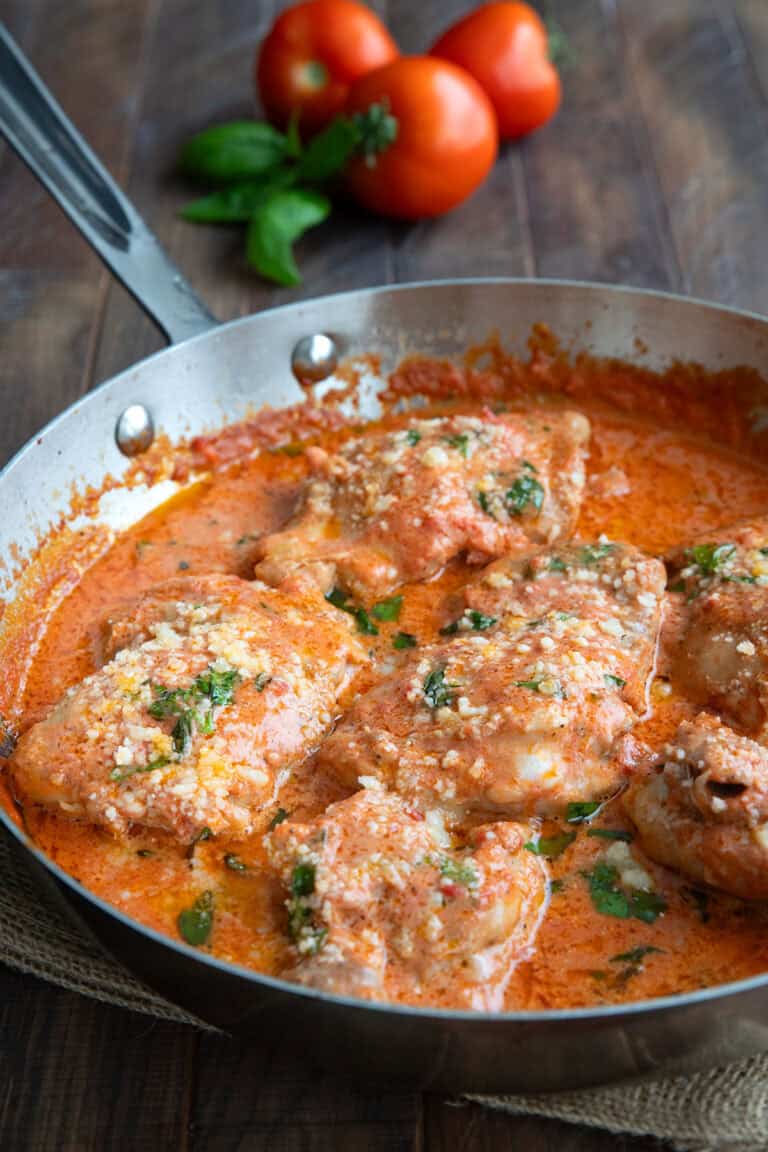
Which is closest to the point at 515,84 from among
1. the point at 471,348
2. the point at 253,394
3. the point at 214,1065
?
the point at 471,348

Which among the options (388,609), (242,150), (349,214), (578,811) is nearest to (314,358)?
(388,609)

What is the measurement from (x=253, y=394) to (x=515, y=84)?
6.55 ft

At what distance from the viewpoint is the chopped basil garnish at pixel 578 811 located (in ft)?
8.94

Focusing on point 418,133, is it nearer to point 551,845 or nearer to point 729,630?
point 729,630

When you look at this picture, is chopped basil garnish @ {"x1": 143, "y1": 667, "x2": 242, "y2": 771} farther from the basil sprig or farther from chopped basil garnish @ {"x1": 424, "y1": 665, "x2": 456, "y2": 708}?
the basil sprig

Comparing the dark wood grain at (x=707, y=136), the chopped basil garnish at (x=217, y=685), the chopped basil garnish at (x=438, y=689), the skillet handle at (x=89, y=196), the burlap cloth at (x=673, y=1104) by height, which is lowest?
the dark wood grain at (x=707, y=136)

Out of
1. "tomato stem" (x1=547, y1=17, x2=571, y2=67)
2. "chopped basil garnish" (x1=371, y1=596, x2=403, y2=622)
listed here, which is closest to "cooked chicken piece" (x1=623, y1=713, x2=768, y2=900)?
"chopped basil garnish" (x1=371, y1=596, x2=403, y2=622)

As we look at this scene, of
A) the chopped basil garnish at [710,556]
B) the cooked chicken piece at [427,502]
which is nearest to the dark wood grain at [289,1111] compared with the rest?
the cooked chicken piece at [427,502]

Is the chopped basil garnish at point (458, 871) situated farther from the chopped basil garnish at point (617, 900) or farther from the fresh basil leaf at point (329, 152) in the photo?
the fresh basil leaf at point (329, 152)

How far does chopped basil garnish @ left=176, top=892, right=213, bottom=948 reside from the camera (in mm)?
2559

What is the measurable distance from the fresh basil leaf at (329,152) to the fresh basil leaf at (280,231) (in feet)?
0.40

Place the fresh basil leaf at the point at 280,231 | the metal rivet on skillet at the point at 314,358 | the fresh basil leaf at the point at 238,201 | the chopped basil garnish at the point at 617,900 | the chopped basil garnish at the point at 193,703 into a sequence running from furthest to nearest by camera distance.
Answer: the fresh basil leaf at the point at 238,201
the fresh basil leaf at the point at 280,231
the metal rivet on skillet at the point at 314,358
the chopped basil garnish at the point at 193,703
the chopped basil garnish at the point at 617,900

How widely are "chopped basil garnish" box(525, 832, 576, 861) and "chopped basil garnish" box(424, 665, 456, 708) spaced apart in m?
0.37

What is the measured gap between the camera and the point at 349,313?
3.88 meters
